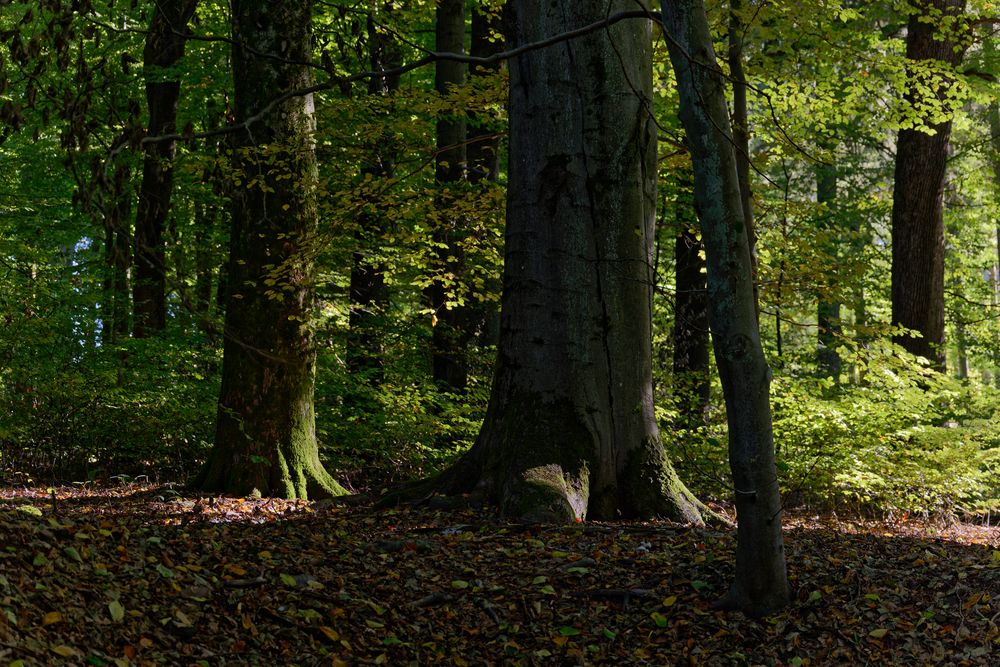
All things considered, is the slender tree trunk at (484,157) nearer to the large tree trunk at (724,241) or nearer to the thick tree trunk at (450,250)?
the thick tree trunk at (450,250)

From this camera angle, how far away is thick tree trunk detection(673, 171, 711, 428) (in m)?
10.7

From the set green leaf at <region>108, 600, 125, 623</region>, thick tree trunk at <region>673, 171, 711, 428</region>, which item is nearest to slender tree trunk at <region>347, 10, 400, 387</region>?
thick tree trunk at <region>673, 171, 711, 428</region>

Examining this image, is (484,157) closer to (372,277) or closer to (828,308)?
(372,277)

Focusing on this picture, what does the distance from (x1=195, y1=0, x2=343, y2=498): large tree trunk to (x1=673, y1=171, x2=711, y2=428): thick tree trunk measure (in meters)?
5.03

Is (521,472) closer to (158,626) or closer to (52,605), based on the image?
(158,626)

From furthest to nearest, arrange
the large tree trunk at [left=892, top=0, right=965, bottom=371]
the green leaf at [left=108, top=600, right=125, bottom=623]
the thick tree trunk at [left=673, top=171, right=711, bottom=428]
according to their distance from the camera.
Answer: the large tree trunk at [left=892, top=0, right=965, bottom=371]
the thick tree trunk at [left=673, top=171, right=711, bottom=428]
the green leaf at [left=108, top=600, right=125, bottom=623]

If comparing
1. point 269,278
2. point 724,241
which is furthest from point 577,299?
point 269,278

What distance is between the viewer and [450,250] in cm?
1077

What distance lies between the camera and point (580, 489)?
596 cm

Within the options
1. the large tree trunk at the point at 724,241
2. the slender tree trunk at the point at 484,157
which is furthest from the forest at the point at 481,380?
the slender tree trunk at the point at 484,157

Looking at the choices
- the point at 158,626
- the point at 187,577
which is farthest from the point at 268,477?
the point at 158,626

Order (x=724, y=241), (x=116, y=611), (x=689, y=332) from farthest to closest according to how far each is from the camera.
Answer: (x=689, y=332)
(x=724, y=241)
(x=116, y=611)

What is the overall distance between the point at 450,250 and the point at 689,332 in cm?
361

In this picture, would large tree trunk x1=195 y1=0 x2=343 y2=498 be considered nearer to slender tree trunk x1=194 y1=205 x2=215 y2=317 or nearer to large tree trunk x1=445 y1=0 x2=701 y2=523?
large tree trunk x1=445 y1=0 x2=701 y2=523
